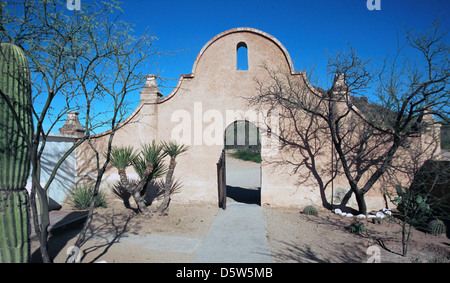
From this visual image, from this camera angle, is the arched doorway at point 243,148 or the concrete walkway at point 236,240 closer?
the concrete walkway at point 236,240

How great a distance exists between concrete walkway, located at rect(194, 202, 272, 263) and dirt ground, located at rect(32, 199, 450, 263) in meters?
0.21

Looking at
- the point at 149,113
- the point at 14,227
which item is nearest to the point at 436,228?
the point at 14,227

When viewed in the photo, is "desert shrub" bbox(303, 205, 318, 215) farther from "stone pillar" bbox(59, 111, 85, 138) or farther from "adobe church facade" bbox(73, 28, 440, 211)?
"stone pillar" bbox(59, 111, 85, 138)

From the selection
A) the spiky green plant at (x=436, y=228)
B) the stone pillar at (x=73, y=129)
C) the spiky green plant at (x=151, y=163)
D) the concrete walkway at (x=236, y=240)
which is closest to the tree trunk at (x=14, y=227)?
the concrete walkway at (x=236, y=240)

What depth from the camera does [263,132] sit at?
33.3ft

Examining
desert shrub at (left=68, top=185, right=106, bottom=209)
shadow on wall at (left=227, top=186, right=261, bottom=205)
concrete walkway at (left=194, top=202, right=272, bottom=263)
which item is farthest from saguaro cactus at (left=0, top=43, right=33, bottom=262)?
shadow on wall at (left=227, top=186, right=261, bottom=205)

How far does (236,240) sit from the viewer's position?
22.2 ft

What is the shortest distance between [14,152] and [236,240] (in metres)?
4.80

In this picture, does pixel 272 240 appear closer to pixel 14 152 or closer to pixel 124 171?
pixel 124 171

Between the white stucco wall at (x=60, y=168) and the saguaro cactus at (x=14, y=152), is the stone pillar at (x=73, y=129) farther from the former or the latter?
the saguaro cactus at (x=14, y=152)

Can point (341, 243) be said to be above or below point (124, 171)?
below

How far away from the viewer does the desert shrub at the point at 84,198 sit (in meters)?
9.55
